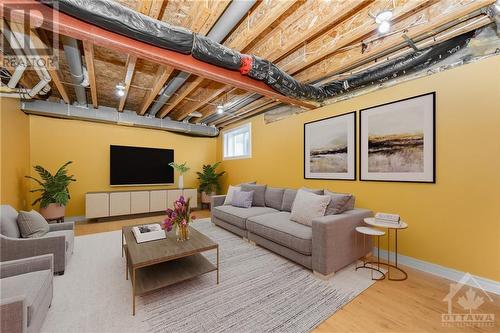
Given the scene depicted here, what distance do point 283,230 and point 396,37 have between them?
2516mm

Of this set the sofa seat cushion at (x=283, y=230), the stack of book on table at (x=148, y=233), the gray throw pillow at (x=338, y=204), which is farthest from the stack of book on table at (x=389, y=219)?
the stack of book on table at (x=148, y=233)

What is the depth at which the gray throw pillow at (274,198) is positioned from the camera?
3864 mm

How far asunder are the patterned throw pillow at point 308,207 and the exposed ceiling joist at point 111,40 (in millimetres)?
1729

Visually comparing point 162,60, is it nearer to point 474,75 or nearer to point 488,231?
point 474,75

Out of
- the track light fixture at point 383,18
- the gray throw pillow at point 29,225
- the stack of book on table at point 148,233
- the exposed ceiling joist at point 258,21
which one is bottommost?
the stack of book on table at point 148,233

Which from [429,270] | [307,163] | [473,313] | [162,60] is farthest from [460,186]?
[162,60]

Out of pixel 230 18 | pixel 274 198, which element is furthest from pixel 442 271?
pixel 230 18

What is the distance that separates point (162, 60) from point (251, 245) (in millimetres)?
2763

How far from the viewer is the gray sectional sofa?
227 centimetres

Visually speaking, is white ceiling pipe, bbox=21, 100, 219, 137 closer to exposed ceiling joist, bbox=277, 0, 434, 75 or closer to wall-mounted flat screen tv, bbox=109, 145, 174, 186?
wall-mounted flat screen tv, bbox=109, 145, 174, 186

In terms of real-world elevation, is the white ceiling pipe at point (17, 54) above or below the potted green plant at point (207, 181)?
above

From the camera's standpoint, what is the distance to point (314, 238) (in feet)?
7.66

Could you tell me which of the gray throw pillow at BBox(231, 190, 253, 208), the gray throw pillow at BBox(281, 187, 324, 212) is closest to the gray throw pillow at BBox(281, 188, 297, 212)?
the gray throw pillow at BBox(281, 187, 324, 212)

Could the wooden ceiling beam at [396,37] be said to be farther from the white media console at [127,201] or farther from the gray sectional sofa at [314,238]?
the white media console at [127,201]
